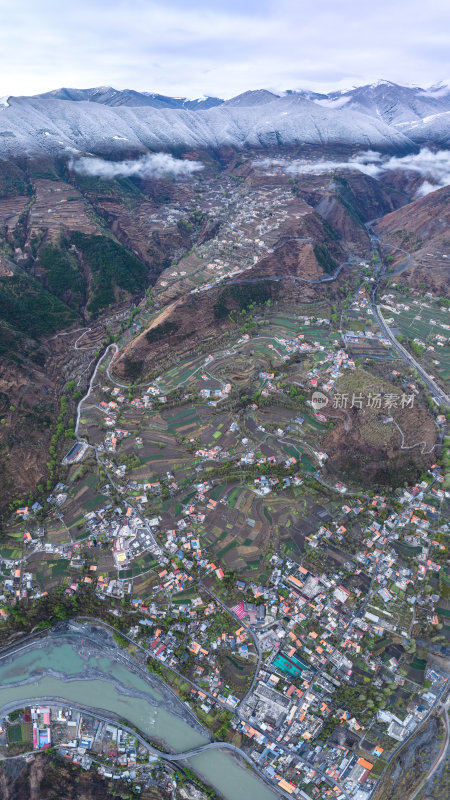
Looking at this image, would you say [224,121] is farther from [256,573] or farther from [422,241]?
[256,573]

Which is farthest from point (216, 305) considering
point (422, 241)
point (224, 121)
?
point (224, 121)

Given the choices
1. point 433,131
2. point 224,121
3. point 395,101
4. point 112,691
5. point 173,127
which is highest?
point 395,101

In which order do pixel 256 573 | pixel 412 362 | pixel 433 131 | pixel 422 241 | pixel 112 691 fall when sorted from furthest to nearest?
pixel 433 131 < pixel 422 241 < pixel 412 362 < pixel 256 573 < pixel 112 691

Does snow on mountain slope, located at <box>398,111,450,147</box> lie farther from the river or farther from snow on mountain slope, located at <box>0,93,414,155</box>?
the river

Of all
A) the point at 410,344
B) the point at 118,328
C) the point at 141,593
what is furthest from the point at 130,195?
the point at 141,593

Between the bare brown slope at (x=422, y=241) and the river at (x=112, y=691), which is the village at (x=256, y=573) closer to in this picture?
the river at (x=112, y=691)

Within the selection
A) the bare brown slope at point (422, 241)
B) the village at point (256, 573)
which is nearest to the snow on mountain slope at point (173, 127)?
the bare brown slope at point (422, 241)
